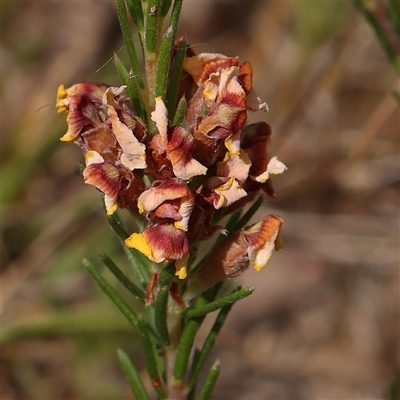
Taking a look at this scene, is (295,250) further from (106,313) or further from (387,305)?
(106,313)

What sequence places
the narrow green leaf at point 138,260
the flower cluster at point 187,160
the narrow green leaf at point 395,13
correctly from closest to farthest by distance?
the flower cluster at point 187,160 → the narrow green leaf at point 138,260 → the narrow green leaf at point 395,13

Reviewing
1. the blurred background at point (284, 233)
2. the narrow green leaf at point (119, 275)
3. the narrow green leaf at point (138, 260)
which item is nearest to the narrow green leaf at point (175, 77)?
the narrow green leaf at point (138, 260)

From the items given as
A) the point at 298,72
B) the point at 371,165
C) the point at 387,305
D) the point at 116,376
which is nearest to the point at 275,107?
the point at 298,72

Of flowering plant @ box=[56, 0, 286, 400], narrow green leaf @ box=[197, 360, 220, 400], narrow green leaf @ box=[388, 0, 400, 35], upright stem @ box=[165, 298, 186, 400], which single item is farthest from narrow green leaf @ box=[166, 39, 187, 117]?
narrow green leaf @ box=[388, 0, 400, 35]

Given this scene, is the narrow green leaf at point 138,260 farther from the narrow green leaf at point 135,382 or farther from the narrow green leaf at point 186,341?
the narrow green leaf at point 135,382

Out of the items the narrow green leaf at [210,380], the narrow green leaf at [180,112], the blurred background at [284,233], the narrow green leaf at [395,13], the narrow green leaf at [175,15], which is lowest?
the blurred background at [284,233]

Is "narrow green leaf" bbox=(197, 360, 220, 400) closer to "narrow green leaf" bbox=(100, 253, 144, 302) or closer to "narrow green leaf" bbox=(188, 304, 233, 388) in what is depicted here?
"narrow green leaf" bbox=(188, 304, 233, 388)

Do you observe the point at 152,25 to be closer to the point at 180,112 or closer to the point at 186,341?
the point at 180,112
